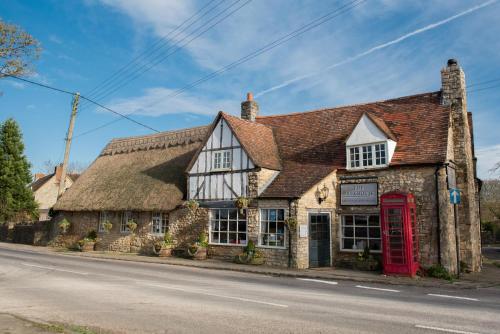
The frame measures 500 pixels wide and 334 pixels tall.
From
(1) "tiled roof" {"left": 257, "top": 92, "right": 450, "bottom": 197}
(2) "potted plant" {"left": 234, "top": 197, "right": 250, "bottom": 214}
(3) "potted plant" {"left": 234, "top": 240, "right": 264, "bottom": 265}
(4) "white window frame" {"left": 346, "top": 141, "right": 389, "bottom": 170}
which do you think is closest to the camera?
(1) "tiled roof" {"left": 257, "top": 92, "right": 450, "bottom": 197}

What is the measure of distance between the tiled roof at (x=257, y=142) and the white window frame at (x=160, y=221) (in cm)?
660

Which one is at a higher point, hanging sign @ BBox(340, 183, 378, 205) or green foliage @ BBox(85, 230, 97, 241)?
A: hanging sign @ BBox(340, 183, 378, 205)

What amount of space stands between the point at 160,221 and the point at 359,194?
1161 centimetres

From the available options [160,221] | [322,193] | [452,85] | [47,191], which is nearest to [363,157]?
[322,193]

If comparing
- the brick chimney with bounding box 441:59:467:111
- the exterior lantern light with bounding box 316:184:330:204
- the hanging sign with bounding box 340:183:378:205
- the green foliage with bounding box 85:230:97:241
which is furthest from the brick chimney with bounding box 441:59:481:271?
the green foliage with bounding box 85:230:97:241

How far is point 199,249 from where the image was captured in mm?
19969

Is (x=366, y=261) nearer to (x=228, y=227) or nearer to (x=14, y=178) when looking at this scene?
(x=228, y=227)

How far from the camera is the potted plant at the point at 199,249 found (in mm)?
19969

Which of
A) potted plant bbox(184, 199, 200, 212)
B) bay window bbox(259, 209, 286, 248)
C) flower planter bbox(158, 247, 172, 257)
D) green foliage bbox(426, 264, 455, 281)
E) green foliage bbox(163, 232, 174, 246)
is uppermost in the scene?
potted plant bbox(184, 199, 200, 212)

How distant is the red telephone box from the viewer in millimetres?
14844

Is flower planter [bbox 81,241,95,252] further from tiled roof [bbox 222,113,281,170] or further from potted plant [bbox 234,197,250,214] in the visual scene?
tiled roof [bbox 222,113,281,170]

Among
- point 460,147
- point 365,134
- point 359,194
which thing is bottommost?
point 359,194

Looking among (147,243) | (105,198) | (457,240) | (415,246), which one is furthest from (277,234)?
(105,198)

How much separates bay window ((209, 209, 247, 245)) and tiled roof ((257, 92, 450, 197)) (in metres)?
2.17
